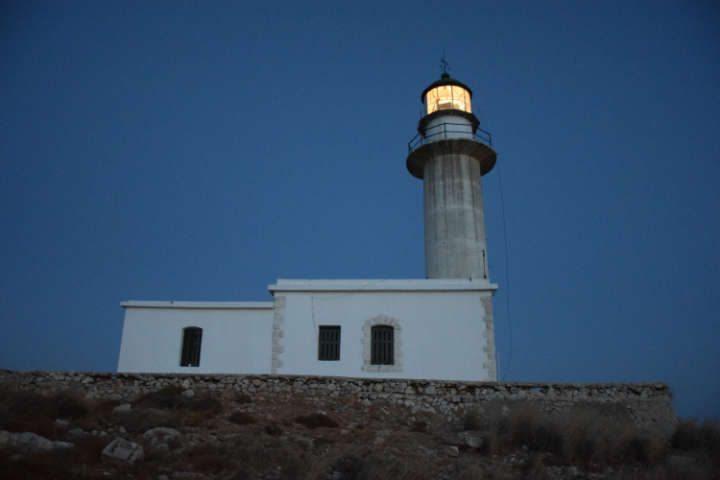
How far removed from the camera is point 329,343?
1445cm

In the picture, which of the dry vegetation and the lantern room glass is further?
the lantern room glass

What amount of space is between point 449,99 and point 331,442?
15.9 meters

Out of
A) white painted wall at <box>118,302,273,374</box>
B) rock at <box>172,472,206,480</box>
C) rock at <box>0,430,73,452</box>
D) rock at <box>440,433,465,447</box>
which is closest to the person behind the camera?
rock at <box>172,472,206,480</box>

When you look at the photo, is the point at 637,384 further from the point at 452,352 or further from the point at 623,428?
the point at 452,352

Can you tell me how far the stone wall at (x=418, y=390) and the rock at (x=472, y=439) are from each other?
1596 mm

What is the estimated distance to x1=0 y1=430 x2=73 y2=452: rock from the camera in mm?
6565

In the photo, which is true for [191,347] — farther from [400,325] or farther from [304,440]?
[304,440]

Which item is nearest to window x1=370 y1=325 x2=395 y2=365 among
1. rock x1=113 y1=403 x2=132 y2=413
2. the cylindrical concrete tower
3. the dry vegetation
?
the dry vegetation

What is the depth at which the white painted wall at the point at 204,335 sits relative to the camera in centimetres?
1570

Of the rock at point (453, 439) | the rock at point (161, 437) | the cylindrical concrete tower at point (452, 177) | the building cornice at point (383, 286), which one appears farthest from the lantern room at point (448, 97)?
the rock at point (161, 437)

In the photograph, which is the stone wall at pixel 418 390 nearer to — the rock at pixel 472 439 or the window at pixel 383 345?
the rock at pixel 472 439

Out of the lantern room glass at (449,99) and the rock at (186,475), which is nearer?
the rock at (186,475)

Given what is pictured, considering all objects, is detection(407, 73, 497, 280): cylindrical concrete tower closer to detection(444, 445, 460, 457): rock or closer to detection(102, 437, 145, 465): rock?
detection(444, 445, 460, 457): rock

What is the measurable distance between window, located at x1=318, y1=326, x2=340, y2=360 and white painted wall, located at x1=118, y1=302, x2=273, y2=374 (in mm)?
2172
